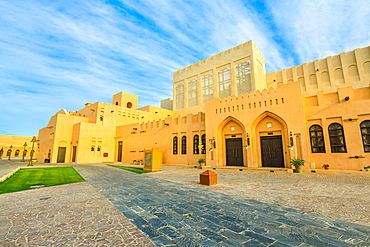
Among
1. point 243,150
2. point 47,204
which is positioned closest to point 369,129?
point 243,150

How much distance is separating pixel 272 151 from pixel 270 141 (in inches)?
35.3

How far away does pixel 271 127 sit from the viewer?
1614 centimetres

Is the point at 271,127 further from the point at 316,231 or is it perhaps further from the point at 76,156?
the point at 76,156

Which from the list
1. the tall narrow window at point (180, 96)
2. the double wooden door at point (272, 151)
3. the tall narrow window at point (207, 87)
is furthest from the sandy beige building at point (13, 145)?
the double wooden door at point (272, 151)

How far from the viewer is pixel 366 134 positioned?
1263cm

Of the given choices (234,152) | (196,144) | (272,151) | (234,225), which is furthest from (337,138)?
(234,225)

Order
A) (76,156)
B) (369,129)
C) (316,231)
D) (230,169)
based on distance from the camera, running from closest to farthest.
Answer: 1. (316,231)
2. (369,129)
3. (230,169)
4. (76,156)

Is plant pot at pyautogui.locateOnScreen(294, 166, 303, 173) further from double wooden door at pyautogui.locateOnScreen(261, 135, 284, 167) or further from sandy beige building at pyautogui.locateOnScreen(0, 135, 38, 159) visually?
sandy beige building at pyautogui.locateOnScreen(0, 135, 38, 159)

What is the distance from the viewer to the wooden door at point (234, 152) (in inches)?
691

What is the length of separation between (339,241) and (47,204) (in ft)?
23.0

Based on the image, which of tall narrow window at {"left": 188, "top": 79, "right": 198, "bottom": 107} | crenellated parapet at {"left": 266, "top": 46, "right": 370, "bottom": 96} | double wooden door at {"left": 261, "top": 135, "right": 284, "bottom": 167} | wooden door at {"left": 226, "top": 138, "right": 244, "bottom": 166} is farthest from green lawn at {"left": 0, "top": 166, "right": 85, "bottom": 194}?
crenellated parapet at {"left": 266, "top": 46, "right": 370, "bottom": 96}

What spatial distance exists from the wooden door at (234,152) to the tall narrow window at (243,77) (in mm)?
14720

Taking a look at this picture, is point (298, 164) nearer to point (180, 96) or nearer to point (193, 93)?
point (193, 93)

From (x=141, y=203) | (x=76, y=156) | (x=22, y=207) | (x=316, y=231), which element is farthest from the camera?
(x=76, y=156)
